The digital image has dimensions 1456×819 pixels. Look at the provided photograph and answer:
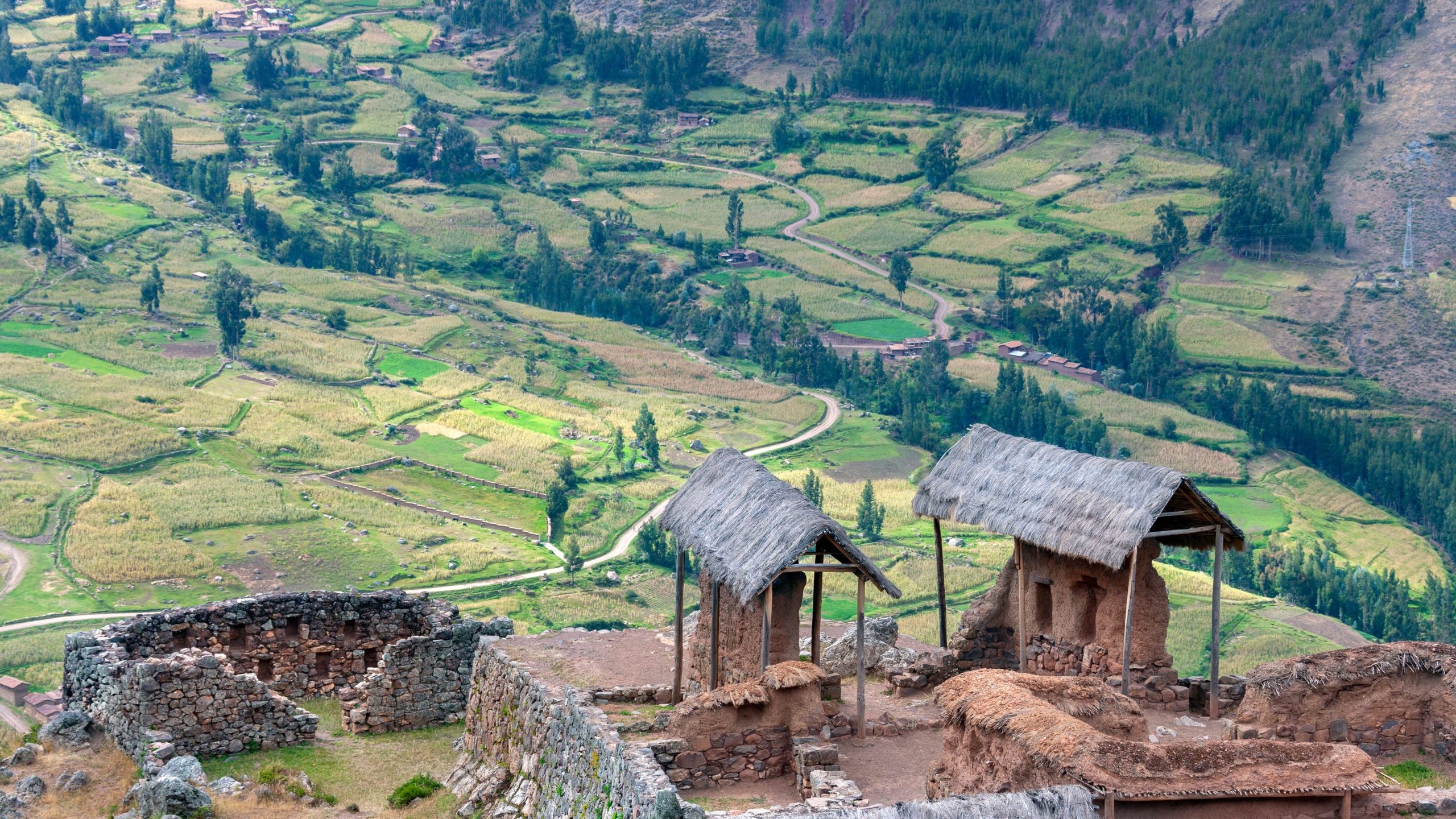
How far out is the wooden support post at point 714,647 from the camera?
77.5ft

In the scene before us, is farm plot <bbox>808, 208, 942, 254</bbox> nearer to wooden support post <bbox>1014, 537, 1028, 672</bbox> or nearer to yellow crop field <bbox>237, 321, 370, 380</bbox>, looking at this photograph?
yellow crop field <bbox>237, 321, 370, 380</bbox>

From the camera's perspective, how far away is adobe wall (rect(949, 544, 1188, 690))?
2473 cm

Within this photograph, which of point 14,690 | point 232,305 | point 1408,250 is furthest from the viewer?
point 1408,250

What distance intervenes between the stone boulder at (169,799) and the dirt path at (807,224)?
302 feet

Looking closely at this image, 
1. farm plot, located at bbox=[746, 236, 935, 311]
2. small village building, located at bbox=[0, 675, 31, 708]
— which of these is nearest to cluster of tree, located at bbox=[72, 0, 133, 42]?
farm plot, located at bbox=[746, 236, 935, 311]

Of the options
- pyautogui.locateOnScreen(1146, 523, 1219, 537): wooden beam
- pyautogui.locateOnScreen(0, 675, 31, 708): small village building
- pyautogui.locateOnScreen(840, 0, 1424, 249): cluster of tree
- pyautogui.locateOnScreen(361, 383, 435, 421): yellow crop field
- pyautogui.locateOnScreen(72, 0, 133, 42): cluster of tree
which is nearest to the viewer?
pyautogui.locateOnScreen(1146, 523, 1219, 537): wooden beam

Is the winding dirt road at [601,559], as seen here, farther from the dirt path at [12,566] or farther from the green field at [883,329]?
the green field at [883,329]

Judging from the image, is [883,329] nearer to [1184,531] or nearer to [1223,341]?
[1223,341]

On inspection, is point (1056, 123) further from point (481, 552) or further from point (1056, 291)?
point (481, 552)

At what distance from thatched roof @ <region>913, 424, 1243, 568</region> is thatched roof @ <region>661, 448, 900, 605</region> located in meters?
3.36

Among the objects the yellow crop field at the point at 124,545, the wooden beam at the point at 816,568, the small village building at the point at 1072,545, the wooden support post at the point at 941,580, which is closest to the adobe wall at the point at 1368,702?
the small village building at the point at 1072,545

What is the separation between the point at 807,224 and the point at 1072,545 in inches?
4286

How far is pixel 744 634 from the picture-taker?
23.5 meters

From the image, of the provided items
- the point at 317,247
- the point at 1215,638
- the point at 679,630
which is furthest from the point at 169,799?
the point at 317,247
